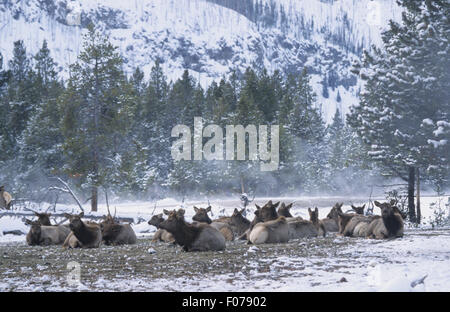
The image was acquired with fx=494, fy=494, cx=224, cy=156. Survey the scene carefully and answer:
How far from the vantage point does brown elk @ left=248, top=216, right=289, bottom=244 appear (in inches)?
564

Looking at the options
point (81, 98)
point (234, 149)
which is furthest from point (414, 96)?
point (234, 149)

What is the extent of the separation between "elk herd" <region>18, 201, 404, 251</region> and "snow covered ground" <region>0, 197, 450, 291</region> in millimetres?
644

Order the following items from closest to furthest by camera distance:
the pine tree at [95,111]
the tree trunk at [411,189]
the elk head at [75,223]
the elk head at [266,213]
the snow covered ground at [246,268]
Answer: the snow covered ground at [246,268] → the elk head at [75,223] → the elk head at [266,213] → the tree trunk at [411,189] → the pine tree at [95,111]

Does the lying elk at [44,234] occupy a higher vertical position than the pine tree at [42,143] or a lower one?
lower

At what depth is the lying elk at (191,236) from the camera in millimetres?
12320

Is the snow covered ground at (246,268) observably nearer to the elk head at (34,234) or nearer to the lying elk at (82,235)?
the lying elk at (82,235)

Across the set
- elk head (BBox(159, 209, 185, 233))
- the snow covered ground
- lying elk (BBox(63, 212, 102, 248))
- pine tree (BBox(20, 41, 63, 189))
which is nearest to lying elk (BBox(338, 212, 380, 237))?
the snow covered ground

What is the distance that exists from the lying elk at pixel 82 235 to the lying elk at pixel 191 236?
2.85 metres

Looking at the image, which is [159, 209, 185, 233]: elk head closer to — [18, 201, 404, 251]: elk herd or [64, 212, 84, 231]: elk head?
[18, 201, 404, 251]: elk herd

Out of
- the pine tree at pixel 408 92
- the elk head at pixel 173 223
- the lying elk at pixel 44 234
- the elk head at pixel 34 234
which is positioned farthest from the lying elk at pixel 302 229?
the elk head at pixel 34 234

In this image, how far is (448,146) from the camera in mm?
13961

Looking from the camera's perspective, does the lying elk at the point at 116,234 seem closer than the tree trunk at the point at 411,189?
Yes
